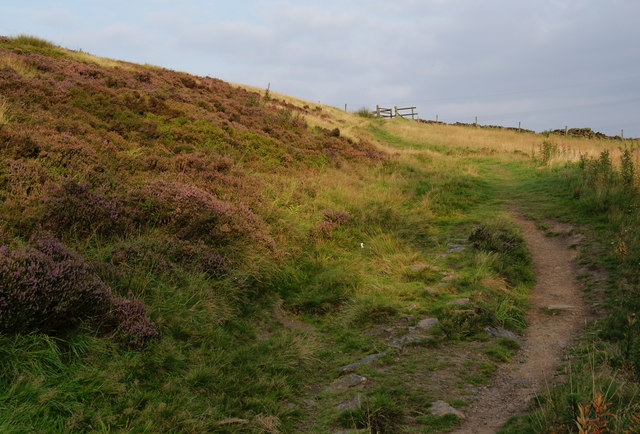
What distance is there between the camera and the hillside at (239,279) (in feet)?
13.3

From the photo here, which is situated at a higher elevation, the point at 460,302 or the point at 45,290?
the point at 45,290

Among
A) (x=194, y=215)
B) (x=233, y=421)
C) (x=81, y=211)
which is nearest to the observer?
(x=233, y=421)

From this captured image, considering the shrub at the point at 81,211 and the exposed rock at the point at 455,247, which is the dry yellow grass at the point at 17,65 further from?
the exposed rock at the point at 455,247

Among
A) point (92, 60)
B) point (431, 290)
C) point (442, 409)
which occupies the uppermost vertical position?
point (92, 60)

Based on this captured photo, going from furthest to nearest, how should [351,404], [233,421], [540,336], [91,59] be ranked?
1. [91,59]
2. [540,336]
3. [351,404]
4. [233,421]

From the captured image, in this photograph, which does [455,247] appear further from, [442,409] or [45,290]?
[45,290]

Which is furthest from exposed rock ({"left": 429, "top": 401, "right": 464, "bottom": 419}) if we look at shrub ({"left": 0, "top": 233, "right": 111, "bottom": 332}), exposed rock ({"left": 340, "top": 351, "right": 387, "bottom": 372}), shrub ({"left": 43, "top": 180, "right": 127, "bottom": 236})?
shrub ({"left": 43, "top": 180, "right": 127, "bottom": 236})

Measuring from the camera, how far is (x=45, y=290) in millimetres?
4207

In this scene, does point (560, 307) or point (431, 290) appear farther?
point (431, 290)

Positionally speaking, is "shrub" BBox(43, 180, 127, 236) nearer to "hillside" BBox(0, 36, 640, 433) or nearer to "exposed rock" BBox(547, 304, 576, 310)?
"hillside" BBox(0, 36, 640, 433)

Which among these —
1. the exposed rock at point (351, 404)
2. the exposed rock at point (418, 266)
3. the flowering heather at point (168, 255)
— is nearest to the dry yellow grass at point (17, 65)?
the flowering heather at point (168, 255)

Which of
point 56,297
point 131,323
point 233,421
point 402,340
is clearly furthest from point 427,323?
point 56,297

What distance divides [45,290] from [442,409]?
3990 millimetres

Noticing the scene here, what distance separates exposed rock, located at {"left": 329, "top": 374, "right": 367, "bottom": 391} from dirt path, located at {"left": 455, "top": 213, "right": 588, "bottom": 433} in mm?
1234
